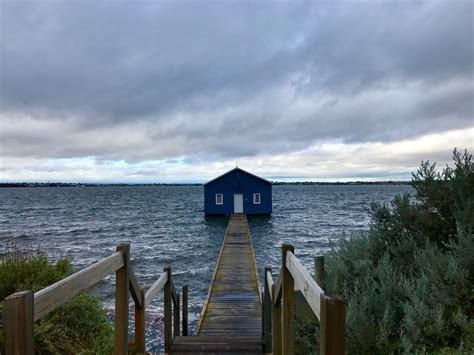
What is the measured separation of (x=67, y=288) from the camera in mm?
2207

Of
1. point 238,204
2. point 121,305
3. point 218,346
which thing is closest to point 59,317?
point 218,346

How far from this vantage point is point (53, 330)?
538 cm

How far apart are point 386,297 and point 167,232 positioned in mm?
27825

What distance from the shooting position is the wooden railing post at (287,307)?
330 cm

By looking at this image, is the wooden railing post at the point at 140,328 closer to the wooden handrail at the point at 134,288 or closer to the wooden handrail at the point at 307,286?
the wooden handrail at the point at 134,288

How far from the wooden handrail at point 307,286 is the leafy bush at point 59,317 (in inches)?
124

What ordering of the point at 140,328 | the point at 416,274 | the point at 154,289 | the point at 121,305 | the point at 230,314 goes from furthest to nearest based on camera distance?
1. the point at 230,314
2. the point at 154,289
3. the point at 416,274
4. the point at 140,328
5. the point at 121,305

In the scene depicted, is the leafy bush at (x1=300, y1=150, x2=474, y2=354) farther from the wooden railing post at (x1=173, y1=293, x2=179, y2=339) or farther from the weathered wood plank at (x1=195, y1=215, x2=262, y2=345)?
the wooden railing post at (x1=173, y1=293, x2=179, y2=339)

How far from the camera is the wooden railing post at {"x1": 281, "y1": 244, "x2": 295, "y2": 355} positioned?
3297mm

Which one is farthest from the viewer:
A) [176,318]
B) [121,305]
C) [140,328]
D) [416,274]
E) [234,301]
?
[234,301]

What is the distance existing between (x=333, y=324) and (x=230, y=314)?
669cm

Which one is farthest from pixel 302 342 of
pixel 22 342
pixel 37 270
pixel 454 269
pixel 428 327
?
pixel 37 270

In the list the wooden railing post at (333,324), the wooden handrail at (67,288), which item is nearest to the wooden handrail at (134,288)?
the wooden handrail at (67,288)

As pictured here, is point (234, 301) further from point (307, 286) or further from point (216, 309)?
point (307, 286)
